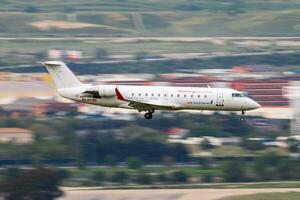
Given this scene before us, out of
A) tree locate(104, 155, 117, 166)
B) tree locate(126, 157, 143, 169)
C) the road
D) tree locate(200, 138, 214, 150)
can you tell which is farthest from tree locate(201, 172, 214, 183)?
tree locate(200, 138, 214, 150)

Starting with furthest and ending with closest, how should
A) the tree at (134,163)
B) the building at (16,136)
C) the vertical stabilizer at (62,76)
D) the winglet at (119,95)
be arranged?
the building at (16,136) < the tree at (134,163) < the vertical stabilizer at (62,76) < the winglet at (119,95)

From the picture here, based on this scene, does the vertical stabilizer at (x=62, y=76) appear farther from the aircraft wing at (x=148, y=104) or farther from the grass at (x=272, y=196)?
the grass at (x=272, y=196)

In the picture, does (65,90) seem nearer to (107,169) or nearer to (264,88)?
(107,169)

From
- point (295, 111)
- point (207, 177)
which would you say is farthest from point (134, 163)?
point (295, 111)

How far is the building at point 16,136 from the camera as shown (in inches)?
6509

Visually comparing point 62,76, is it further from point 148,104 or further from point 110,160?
point 110,160

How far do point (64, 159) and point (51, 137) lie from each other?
34.3 feet

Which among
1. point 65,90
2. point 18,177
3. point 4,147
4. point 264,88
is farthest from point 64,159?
point 65,90

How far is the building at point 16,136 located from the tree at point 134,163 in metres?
14.0

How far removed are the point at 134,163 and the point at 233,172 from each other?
13.1 m

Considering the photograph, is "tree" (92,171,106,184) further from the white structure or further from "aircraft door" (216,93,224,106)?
"aircraft door" (216,93,224,106)

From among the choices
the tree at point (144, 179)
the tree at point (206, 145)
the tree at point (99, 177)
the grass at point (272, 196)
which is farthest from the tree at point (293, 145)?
the grass at point (272, 196)

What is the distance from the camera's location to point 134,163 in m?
154

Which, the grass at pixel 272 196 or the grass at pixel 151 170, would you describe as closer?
the grass at pixel 272 196
